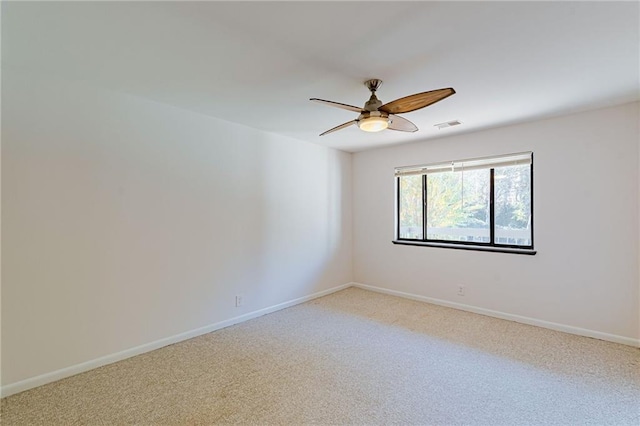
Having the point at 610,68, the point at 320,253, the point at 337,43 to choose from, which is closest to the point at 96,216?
the point at 337,43

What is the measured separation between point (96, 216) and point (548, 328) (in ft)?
14.7

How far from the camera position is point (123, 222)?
2.65m

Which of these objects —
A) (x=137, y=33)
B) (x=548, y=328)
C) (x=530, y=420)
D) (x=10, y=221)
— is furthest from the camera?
(x=548, y=328)

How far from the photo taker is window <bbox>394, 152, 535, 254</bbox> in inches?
140

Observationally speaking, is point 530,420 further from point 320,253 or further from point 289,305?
point 320,253

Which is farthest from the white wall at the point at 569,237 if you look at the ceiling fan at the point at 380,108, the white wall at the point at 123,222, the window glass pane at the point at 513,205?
the white wall at the point at 123,222

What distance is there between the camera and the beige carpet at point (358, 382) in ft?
6.27

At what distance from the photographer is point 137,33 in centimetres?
174

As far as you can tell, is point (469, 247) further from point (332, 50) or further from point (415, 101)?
point (332, 50)

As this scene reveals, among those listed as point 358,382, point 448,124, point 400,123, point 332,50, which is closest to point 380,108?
point 400,123

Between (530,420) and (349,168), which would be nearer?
(530,420)

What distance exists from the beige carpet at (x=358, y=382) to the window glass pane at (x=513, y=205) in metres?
1.01

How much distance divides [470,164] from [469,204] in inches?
20.2

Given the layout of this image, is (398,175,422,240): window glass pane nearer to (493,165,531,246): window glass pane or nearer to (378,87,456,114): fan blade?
(493,165,531,246): window glass pane
